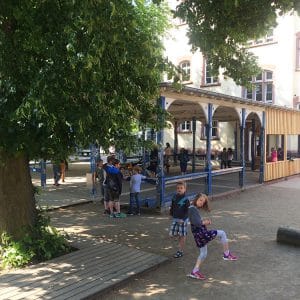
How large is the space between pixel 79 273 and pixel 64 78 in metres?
2.98

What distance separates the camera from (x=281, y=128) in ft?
67.8

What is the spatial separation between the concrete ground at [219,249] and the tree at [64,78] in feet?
7.69

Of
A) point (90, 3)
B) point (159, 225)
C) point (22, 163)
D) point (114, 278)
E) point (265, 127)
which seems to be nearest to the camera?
point (90, 3)

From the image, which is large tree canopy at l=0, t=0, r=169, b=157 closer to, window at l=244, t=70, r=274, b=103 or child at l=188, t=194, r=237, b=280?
child at l=188, t=194, r=237, b=280

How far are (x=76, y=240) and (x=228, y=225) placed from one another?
3.91 meters

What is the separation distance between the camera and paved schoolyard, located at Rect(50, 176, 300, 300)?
20.9 ft

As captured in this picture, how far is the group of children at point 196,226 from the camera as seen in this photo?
707 centimetres

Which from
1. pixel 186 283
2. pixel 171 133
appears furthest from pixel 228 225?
pixel 171 133

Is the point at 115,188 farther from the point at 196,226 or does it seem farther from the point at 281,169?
the point at 281,169

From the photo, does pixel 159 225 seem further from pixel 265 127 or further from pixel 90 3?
pixel 265 127

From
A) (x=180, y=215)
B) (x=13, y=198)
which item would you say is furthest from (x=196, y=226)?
(x=13, y=198)

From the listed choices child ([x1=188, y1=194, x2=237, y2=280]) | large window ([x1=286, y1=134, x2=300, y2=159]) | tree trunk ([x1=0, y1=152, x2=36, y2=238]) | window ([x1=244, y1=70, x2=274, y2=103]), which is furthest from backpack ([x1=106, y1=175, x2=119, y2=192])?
window ([x1=244, y1=70, x2=274, y2=103])

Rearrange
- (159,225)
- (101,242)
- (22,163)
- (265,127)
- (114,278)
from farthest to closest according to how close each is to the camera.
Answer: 1. (265,127)
2. (159,225)
3. (101,242)
4. (22,163)
5. (114,278)

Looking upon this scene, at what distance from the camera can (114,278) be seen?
659 centimetres
